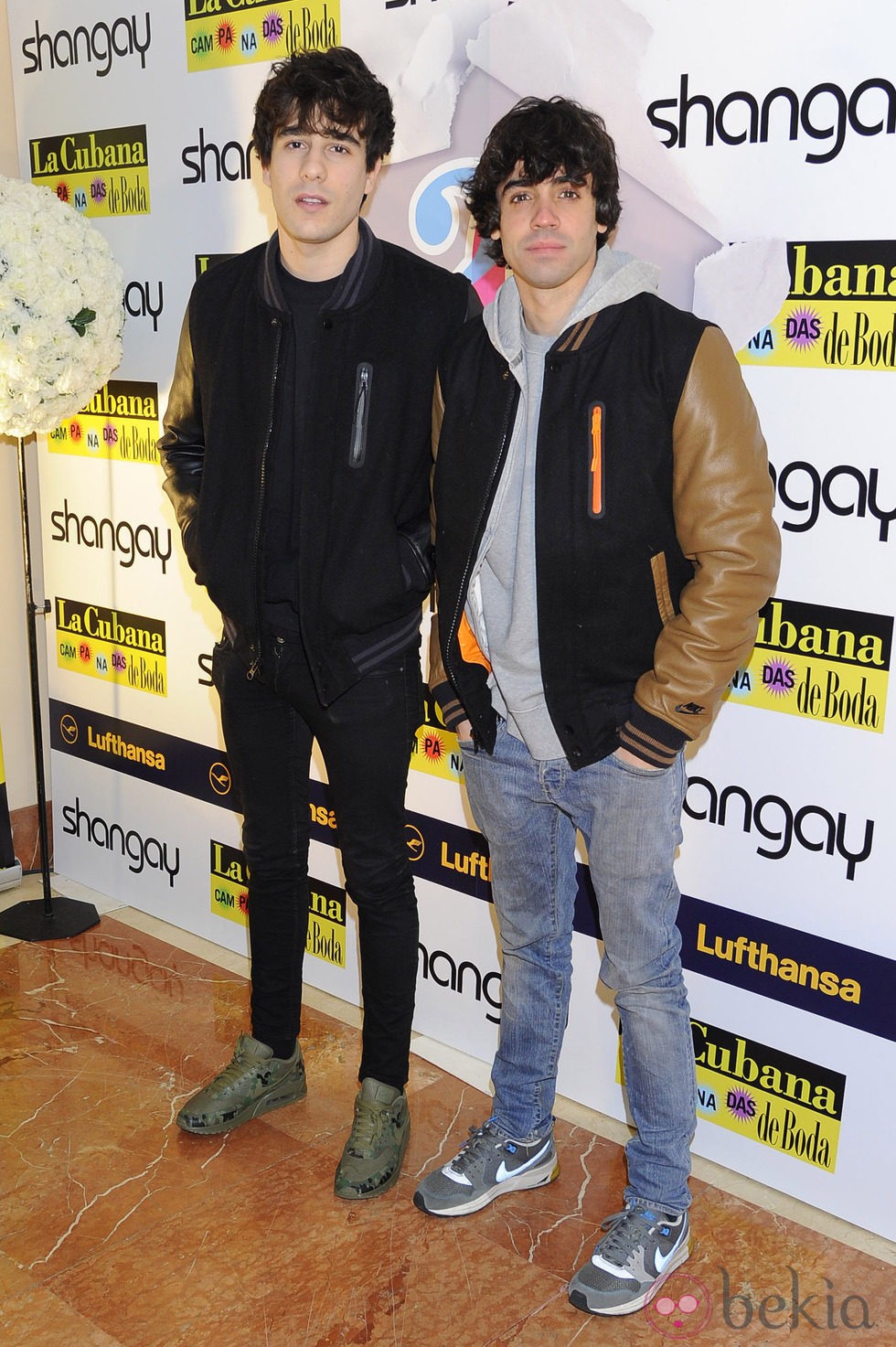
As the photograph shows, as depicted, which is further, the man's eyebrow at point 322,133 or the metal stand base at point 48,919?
the metal stand base at point 48,919

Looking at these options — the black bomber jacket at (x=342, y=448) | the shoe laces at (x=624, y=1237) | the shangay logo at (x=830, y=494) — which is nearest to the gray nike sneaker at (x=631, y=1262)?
the shoe laces at (x=624, y=1237)

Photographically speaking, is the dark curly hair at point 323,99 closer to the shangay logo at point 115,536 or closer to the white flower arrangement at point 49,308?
the white flower arrangement at point 49,308

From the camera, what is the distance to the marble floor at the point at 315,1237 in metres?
2.13

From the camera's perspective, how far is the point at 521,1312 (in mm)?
2160

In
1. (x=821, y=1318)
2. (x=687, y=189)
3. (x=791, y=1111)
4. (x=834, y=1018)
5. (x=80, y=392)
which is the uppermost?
(x=687, y=189)

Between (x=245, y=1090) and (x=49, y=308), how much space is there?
5.59 feet

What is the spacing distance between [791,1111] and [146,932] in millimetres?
1814

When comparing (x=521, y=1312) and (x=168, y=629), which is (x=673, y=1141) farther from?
(x=168, y=629)

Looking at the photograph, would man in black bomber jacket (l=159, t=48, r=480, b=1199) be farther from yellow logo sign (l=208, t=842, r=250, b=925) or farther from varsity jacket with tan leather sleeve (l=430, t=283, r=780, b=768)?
yellow logo sign (l=208, t=842, r=250, b=925)

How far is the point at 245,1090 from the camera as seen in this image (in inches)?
105

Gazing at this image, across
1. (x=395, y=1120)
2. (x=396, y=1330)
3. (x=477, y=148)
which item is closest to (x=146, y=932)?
(x=395, y=1120)

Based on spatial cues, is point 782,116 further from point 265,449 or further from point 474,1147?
point 474,1147

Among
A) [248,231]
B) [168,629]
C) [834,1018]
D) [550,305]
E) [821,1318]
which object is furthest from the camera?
[168,629]

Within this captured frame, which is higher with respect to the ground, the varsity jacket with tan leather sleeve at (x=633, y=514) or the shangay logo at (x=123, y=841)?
the varsity jacket with tan leather sleeve at (x=633, y=514)
